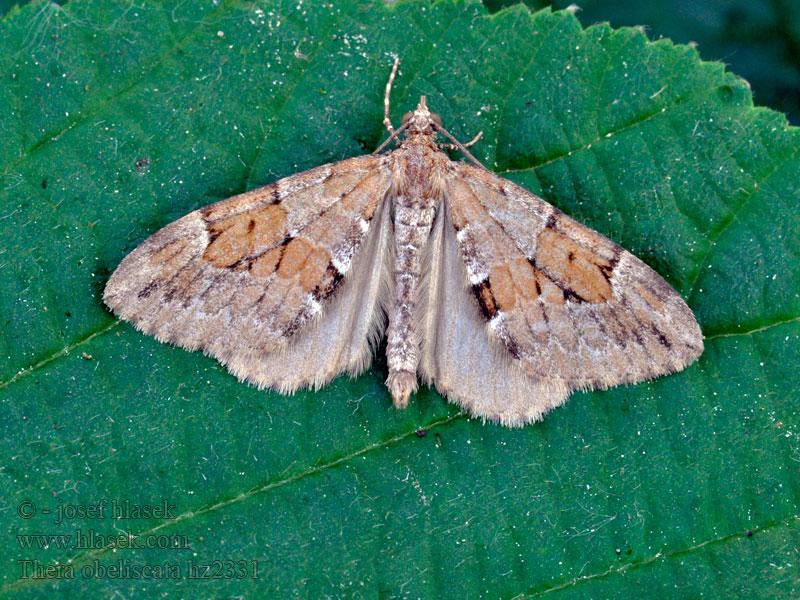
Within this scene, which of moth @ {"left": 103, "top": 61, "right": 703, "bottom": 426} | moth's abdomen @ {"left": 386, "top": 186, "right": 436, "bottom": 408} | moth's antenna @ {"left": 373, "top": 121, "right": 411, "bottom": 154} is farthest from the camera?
moth's antenna @ {"left": 373, "top": 121, "right": 411, "bottom": 154}

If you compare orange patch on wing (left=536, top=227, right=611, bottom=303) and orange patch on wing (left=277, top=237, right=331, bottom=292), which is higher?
orange patch on wing (left=536, top=227, right=611, bottom=303)

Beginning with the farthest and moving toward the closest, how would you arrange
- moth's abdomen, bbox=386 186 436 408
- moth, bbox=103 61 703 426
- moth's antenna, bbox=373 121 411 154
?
moth's antenna, bbox=373 121 411 154, moth's abdomen, bbox=386 186 436 408, moth, bbox=103 61 703 426

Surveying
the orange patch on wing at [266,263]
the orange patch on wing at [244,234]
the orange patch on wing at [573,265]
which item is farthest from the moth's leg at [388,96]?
the orange patch on wing at [573,265]

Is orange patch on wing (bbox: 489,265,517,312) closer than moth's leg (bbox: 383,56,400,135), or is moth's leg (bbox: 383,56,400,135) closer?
orange patch on wing (bbox: 489,265,517,312)

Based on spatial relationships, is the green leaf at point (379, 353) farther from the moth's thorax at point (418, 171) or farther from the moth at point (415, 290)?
the moth's thorax at point (418, 171)

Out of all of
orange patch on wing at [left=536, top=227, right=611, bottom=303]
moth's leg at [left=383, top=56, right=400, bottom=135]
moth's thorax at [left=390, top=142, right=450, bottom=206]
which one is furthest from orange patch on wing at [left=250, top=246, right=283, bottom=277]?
orange patch on wing at [left=536, top=227, right=611, bottom=303]

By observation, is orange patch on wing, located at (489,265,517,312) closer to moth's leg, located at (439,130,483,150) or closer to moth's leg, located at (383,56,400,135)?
moth's leg, located at (439,130,483,150)

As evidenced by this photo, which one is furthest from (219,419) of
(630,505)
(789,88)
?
(789,88)
